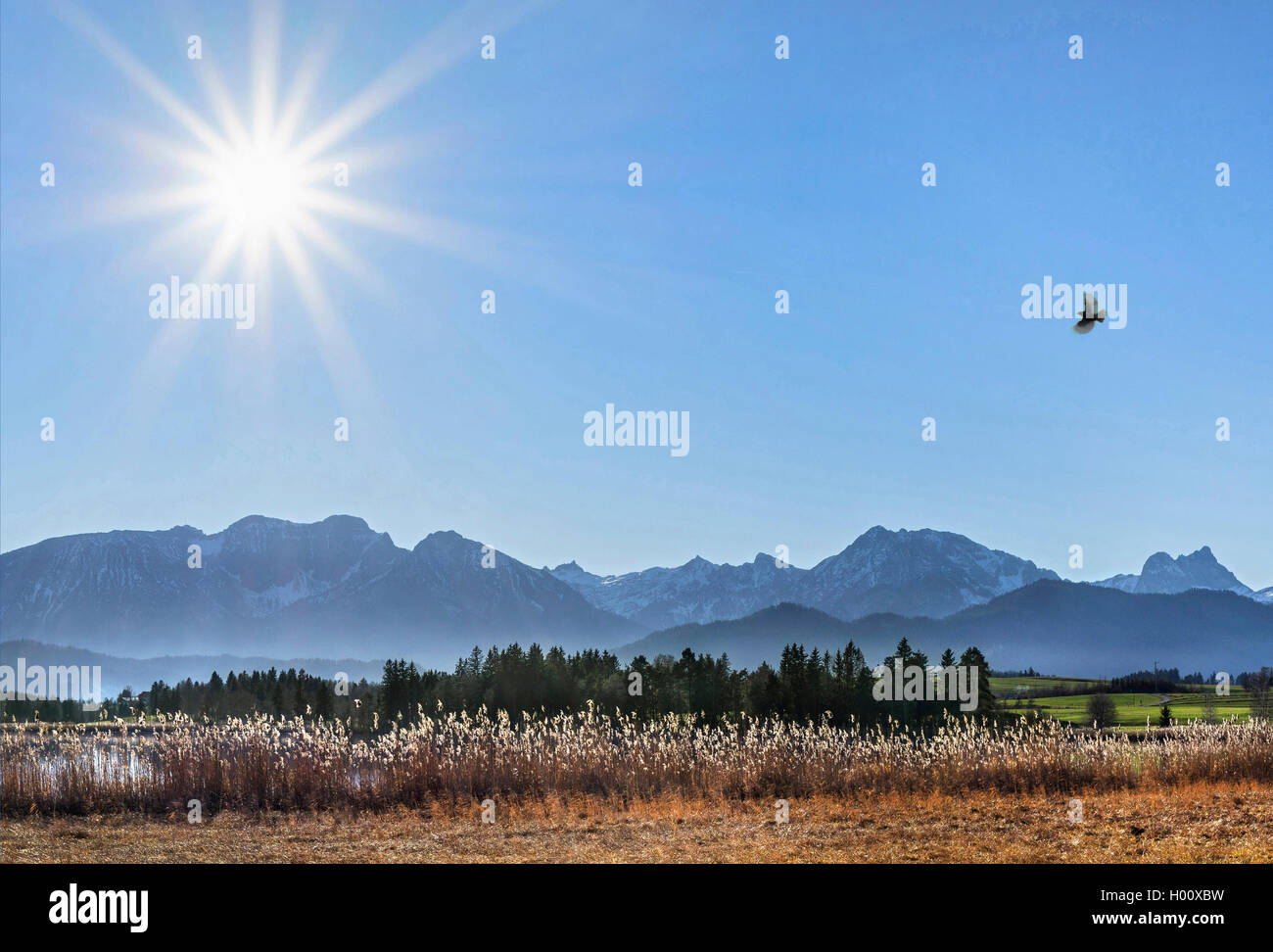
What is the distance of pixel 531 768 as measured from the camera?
2173 centimetres

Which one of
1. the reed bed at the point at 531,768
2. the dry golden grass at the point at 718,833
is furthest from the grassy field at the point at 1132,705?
the dry golden grass at the point at 718,833

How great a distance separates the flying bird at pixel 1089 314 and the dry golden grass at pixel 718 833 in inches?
347

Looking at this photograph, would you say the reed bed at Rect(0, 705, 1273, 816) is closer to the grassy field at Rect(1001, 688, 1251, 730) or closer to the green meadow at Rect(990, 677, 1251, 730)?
the grassy field at Rect(1001, 688, 1251, 730)

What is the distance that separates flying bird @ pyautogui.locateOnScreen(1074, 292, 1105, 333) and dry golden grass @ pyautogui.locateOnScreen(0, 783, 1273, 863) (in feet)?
28.9

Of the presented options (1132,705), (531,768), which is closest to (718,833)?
(531,768)

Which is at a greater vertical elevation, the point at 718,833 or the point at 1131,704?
the point at 718,833

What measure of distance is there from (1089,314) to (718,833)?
11747mm

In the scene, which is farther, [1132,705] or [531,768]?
[1132,705]

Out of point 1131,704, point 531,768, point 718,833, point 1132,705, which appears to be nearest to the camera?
point 718,833

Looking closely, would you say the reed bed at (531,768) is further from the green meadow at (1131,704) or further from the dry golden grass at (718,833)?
the green meadow at (1131,704)

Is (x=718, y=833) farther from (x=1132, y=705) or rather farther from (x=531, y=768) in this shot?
(x=1132, y=705)

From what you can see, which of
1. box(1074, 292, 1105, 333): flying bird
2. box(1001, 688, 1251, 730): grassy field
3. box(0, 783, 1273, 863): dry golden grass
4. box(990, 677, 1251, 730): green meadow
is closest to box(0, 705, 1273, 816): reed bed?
box(0, 783, 1273, 863): dry golden grass

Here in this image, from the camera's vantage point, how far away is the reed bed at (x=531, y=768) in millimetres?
20891
